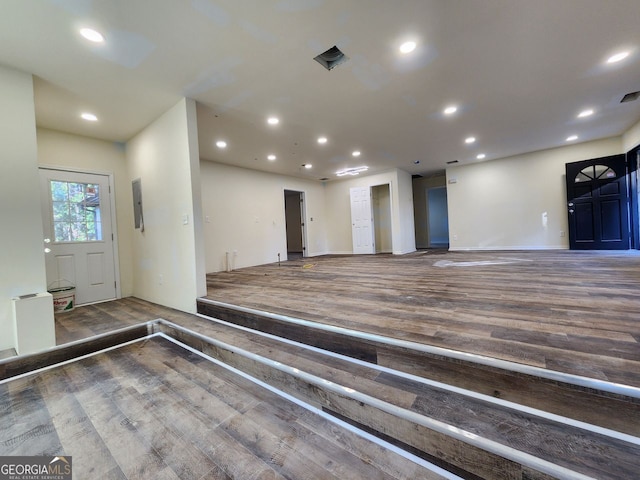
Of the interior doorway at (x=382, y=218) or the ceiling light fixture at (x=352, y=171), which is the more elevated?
the ceiling light fixture at (x=352, y=171)

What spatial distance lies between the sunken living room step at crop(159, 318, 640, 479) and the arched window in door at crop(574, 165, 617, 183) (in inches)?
283

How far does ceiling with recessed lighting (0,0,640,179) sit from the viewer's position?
2.05m

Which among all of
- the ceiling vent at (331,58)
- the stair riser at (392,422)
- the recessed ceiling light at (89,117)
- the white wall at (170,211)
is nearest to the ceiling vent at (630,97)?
the ceiling vent at (331,58)

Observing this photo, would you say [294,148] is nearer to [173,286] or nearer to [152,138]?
[152,138]

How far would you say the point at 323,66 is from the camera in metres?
2.75

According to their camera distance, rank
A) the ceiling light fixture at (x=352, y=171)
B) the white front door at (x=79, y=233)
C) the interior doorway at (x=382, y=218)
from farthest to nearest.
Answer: the interior doorway at (x=382, y=218), the ceiling light fixture at (x=352, y=171), the white front door at (x=79, y=233)

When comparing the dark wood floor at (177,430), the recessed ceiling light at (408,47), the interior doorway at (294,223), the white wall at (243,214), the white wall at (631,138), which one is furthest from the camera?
the interior doorway at (294,223)

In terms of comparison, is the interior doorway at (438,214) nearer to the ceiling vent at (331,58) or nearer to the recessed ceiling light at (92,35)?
the ceiling vent at (331,58)

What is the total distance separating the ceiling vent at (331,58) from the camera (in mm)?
2539

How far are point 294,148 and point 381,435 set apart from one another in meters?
5.00

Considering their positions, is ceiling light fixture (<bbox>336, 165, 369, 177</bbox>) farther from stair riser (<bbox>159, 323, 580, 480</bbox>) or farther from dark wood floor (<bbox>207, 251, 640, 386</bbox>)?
stair riser (<bbox>159, 323, 580, 480</bbox>)

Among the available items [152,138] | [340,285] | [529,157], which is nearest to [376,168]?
[529,157]

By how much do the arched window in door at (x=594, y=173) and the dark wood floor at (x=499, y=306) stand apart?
2.39 m

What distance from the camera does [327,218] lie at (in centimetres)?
906
